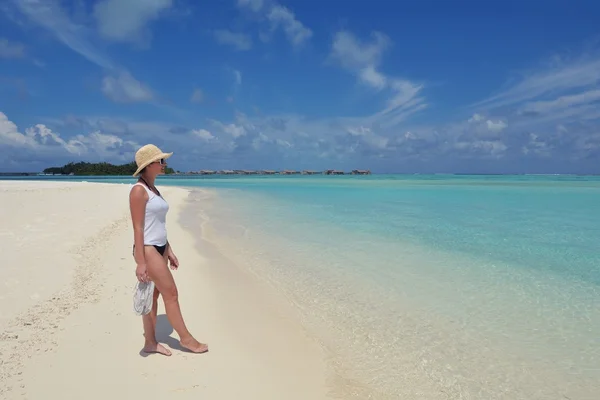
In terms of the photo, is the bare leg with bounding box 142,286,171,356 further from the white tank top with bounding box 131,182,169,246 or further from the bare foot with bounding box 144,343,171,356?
the white tank top with bounding box 131,182,169,246

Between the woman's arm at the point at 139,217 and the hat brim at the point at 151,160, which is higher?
the hat brim at the point at 151,160

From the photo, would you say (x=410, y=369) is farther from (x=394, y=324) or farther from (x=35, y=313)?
(x=35, y=313)

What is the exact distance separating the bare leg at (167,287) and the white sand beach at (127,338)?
12 centimetres

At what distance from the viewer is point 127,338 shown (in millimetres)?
4203

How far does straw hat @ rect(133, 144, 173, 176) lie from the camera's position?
359 cm

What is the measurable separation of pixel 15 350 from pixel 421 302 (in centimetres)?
518

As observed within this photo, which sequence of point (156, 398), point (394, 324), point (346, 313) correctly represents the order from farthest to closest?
1. point (346, 313)
2. point (394, 324)
3. point (156, 398)

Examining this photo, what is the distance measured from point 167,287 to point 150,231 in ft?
1.86

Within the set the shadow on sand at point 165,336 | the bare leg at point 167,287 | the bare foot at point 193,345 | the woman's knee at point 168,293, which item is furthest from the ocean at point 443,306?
the woman's knee at point 168,293

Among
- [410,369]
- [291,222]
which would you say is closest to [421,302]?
[410,369]

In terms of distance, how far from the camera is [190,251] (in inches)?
360

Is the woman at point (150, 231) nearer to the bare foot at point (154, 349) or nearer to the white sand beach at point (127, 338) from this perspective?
the bare foot at point (154, 349)

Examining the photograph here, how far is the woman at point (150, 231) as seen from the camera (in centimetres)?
345

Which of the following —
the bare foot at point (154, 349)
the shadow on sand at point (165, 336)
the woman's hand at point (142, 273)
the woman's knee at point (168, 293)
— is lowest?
the shadow on sand at point (165, 336)
